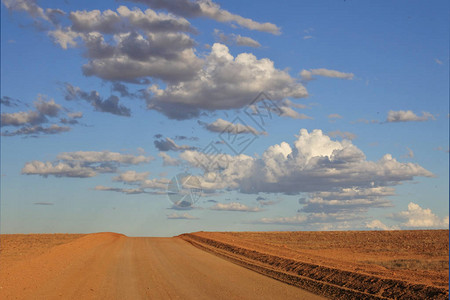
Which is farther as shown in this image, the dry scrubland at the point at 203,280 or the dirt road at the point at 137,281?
the dirt road at the point at 137,281

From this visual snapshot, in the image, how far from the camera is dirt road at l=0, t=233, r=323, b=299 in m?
15.2

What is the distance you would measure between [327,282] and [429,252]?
74.1 ft

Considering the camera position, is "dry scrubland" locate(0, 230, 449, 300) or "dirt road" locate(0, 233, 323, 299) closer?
"dry scrubland" locate(0, 230, 449, 300)

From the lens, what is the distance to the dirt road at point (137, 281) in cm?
1516

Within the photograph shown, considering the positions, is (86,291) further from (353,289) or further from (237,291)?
(353,289)

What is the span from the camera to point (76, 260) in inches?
1036

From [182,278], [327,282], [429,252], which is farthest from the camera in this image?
[429,252]

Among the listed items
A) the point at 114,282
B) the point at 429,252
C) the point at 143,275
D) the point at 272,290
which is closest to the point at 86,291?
the point at 114,282

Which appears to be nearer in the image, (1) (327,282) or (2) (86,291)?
(2) (86,291)

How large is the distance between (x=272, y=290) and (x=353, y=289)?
2.83 meters

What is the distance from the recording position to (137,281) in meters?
18.1

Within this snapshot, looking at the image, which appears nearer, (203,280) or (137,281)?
(137,281)

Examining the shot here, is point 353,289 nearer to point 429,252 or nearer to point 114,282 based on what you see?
point 114,282

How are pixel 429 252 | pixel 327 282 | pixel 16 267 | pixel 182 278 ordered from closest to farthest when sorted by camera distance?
pixel 327 282, pixel 182 278, pixel 16 267, pixel 429 252
